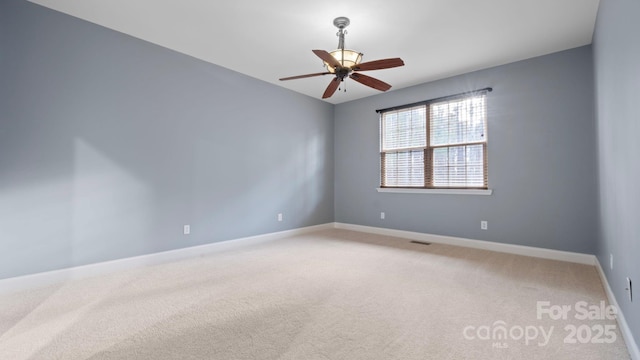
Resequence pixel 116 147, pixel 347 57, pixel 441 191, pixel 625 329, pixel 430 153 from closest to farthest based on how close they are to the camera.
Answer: pixel 625 329
pixel 347 57
pixel 116 147
pixel 441 191
pixel 430 153

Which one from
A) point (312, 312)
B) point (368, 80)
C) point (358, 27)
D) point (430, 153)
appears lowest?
point (312, 312)

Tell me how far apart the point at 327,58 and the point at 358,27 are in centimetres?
74

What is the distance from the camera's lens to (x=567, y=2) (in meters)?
2.56

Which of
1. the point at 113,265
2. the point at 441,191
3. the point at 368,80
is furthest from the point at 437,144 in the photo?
the point at 113,265

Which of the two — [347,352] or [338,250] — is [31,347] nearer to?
[347,352]

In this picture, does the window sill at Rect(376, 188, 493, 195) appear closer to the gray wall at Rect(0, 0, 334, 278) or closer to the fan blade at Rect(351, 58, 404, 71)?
the gray wall at Rect(0, 0, 334, 278)

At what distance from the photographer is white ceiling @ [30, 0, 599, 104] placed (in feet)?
8.68

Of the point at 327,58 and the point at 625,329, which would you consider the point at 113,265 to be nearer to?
the point at 327,58

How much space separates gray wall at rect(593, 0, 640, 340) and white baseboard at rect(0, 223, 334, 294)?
4049 millimetres

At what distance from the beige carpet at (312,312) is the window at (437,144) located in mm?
1501

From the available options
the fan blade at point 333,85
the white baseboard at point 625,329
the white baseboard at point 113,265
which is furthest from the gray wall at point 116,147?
the white baseboard at point 625,329

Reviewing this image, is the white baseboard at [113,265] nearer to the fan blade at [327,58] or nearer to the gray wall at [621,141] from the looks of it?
the fan blade at [327,58]

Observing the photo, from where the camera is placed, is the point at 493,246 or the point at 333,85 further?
the point at 493,246

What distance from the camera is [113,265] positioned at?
3.07 metres
